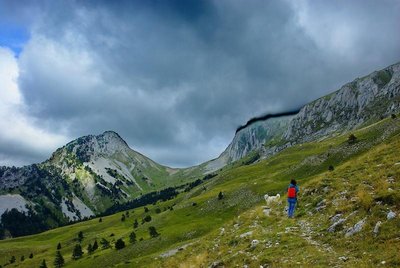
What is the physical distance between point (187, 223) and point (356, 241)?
78.7 meters

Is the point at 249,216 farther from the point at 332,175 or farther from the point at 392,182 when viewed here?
the point at 392,182

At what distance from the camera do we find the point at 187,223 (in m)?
93.6

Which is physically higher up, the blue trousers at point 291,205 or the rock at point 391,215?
the blue trousers at point 291,205

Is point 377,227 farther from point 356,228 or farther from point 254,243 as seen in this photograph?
point 254,243

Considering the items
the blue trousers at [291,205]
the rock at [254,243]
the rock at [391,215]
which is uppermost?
the blue trousers at [291,205]

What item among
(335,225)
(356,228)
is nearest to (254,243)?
(335,225)

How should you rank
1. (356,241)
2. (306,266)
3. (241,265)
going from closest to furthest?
(306,266) → (356,241) → (241,265)

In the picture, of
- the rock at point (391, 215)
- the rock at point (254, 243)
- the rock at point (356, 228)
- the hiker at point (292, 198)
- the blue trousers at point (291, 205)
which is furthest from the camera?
the blue trousers at point (291, 205)

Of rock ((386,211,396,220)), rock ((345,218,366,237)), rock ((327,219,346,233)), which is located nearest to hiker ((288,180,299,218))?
rock ((327,219,346,233))

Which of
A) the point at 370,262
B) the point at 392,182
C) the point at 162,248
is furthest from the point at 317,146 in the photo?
the point at 370,262

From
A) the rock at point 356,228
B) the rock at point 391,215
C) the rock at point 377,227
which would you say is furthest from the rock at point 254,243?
the rock at point 391,215

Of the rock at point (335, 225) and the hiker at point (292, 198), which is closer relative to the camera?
the rock at point (335, 225)

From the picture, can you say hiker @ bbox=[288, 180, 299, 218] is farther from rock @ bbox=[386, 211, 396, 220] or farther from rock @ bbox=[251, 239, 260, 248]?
rock @ bbox=[386, 211, 396, 220]

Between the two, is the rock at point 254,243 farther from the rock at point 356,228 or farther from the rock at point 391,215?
the rock at point 391,215
